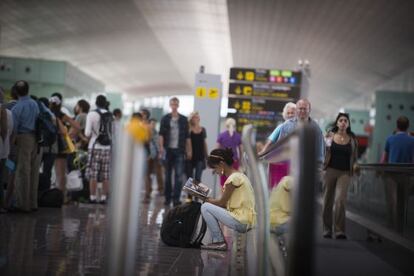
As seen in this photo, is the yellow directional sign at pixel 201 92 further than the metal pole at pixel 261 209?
Yes

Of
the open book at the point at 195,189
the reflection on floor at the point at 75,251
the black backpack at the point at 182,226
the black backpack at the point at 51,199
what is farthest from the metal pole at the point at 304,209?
the black backpack at the point at 51,199

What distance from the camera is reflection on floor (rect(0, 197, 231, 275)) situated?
5.52 meters

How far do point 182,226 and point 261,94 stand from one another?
1292 centimetres

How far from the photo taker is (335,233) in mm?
10133

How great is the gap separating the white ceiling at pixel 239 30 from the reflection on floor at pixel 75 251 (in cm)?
1893

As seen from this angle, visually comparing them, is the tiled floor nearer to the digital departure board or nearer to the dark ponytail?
the dark ponytail

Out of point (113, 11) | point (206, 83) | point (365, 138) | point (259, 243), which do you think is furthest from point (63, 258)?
point (113, 11)

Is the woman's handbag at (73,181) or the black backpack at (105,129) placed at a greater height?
the black backpack at (105,129)

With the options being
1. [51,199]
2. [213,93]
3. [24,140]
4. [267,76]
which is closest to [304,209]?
[24,140]

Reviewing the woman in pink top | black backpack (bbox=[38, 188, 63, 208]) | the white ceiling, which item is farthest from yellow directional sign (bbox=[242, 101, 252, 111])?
black backpack (bbox=[38, 188, 63, 208])

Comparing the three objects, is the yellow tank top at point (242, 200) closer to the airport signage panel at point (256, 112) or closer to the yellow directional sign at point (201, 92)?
the yellow directional sign at point (201, 92)

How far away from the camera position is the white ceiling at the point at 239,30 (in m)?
30.5

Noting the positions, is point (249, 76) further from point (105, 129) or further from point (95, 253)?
point (95, 253)

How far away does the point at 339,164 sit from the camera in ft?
32.1
